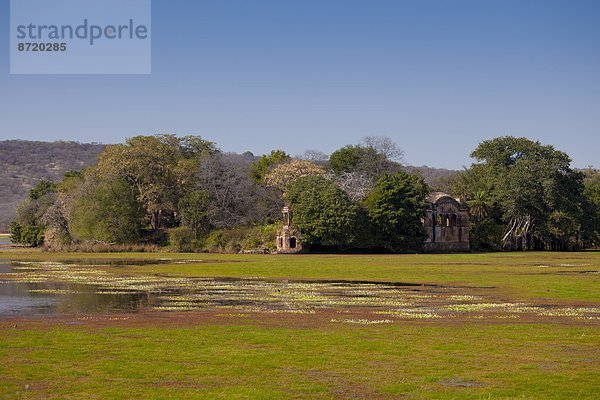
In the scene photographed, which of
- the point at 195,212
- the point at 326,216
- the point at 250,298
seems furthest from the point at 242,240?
the point at 250,298

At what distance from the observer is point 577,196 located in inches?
4540

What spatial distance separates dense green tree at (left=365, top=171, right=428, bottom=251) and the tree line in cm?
15

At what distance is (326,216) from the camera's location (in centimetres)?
9644

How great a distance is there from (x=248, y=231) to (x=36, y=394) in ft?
288

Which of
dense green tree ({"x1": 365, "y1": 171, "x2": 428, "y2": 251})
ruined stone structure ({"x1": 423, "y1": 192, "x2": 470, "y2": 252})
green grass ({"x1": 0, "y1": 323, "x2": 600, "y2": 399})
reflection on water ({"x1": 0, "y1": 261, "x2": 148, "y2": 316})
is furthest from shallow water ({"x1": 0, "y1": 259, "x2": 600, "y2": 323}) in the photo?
ruined stone structure ({"x1": 423, "y1": 192, "x2": 470, "y2": 252})

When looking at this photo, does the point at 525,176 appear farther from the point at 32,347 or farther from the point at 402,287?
the point at 32,347

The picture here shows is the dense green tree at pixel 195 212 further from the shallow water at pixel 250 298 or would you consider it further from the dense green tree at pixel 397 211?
the shallow water at pixel 250 298

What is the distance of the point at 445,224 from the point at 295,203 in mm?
24325

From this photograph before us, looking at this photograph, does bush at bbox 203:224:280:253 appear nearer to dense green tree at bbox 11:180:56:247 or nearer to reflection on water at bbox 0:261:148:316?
dense green tree at bbox 11:180:56:247

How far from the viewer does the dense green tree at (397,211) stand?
100 m

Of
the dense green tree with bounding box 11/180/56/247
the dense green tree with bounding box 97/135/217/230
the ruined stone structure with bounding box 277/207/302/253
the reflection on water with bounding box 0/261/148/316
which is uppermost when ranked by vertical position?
the dense green tree with bounding box 97/135/217/230

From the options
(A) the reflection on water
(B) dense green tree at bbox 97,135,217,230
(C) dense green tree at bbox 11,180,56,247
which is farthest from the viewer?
(C) dense green tree at bbox 11,180,56,247

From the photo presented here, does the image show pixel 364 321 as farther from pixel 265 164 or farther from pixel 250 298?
pixel 265 164

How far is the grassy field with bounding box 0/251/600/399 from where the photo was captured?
16.7 meters
